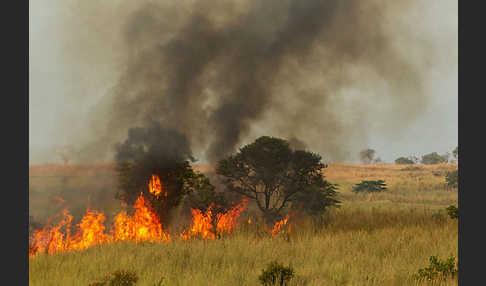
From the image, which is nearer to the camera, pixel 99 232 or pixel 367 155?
pixel 99 232

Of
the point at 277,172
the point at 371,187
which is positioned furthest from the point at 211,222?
the point at 371,187

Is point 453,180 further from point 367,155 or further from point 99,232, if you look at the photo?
point 367,155

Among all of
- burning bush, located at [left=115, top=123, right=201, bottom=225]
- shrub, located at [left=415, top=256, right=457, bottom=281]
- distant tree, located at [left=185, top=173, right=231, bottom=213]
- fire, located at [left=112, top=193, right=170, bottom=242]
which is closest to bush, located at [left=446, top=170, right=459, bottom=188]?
distant tree, located at [left=185, top=173, right=231, bottom=213]

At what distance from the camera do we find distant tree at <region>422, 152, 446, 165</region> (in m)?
104

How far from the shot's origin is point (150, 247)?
12.8 m

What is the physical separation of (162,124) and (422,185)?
37.2m

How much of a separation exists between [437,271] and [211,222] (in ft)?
33.3

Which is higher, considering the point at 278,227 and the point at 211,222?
the point at 211,222

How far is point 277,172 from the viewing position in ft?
60.7

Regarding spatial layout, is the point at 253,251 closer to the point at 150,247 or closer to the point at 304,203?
the point at 150,247

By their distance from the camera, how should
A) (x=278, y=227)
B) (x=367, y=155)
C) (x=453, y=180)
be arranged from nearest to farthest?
(x=278, y=227) → (x=453, y=180) → (x=367, y=155)

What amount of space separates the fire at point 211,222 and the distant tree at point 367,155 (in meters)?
104

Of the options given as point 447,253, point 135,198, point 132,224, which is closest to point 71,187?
point 135,198

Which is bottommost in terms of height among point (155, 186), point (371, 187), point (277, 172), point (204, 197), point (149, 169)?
point (371, 187)
